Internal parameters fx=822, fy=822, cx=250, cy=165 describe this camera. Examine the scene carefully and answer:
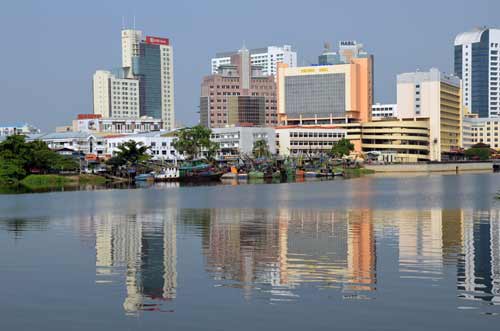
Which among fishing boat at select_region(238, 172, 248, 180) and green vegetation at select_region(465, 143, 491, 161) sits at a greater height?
green vegetation at select_region(465, 143, 491, 161)

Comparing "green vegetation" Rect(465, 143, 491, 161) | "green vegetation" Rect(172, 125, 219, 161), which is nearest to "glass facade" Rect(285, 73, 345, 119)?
"green vegetation" Rect(465, 143, 491, 161)

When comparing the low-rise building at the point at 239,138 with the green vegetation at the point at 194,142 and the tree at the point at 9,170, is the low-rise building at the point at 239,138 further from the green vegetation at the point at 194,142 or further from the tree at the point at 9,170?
the tree at the point at 9,170

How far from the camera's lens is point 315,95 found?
588ft

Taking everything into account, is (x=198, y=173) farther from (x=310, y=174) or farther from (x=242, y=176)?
(x=310, y=174)

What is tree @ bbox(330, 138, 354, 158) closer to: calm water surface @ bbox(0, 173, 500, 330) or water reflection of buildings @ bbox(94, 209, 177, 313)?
calm water surface @ bbox(0, 173, 500, 330)

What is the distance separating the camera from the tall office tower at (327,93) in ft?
579

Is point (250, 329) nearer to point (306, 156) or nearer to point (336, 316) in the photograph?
point (336, 316)

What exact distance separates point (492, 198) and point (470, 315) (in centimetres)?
3988

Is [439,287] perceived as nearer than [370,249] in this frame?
Yes

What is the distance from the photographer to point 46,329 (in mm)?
18266

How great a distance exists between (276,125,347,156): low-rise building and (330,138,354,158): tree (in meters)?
5.80

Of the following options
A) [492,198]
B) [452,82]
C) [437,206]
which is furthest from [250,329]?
[452,82]

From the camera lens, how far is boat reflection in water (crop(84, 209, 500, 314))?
72.4 feet

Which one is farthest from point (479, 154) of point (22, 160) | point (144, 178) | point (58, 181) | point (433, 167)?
point (22, 160)
